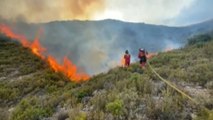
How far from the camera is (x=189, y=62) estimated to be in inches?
989

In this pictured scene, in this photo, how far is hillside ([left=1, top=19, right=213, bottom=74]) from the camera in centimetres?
6131

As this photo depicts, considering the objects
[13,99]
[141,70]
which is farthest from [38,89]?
[141,70]

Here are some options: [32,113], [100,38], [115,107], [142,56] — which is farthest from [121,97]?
[100,38]

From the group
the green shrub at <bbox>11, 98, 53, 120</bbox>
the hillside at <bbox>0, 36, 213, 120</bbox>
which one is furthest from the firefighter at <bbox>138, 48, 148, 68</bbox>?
the green shrub at <bbox>11, 98, 53, 120</bbox>

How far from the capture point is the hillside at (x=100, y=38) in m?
61.3

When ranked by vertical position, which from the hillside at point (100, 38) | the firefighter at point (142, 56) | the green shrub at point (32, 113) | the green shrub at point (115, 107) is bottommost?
the green shrub at point (32, 113)

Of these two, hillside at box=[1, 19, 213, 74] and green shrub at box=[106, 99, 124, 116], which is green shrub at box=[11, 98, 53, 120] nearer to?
green shrub at box=[106, 99, 124, 116]

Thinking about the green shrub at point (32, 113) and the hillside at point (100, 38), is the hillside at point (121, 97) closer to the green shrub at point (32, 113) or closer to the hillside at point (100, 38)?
the green shrub at point (32, 113)

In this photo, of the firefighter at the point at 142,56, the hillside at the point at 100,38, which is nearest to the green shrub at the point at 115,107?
the firefighter at the point at 142,56

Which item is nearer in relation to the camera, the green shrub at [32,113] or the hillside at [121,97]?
the hillside at [121,97]

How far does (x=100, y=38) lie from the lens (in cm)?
8362

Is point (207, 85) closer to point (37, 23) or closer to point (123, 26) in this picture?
point (37, 23)

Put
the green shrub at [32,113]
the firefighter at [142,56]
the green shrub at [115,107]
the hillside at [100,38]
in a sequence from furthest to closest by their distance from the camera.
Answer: the hillside at [100,38] < the firefighter at [142,56] < the green shrub at [32,113] < the green shrub at [115,107]

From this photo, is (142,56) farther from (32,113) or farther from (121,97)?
(32,113)
